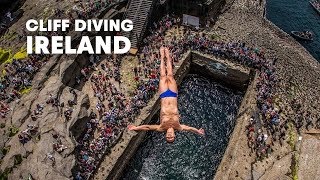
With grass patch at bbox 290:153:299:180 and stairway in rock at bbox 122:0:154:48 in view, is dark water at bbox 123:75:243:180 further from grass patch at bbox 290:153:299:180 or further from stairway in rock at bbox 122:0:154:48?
→ stairway in rock at bbox 122:0:154:48

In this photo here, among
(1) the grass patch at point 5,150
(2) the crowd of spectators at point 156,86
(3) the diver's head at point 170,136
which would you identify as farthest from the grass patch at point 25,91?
(3) the diver's head at point 170,136

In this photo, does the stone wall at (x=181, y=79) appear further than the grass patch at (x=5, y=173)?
Yes

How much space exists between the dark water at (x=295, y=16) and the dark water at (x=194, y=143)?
2268 cm

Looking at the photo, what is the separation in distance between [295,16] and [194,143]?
37.9m

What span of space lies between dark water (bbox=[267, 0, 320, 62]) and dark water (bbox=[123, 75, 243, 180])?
22.7 metres

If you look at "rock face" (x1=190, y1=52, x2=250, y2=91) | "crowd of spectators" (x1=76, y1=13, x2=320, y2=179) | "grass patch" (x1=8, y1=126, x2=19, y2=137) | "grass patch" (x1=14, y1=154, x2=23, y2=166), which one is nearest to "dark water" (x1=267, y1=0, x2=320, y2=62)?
"crowd of spectators" (x1=76, y1=13, x2=320, y2=179)

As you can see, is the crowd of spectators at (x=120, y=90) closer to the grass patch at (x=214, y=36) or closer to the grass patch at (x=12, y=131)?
the grass patch at (x=214, y=36)

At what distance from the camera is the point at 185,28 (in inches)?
2090

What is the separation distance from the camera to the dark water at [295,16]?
63800mm

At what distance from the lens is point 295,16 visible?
66.9 metres

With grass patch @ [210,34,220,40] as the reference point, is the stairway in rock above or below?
above

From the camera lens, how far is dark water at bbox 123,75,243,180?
40.3 m

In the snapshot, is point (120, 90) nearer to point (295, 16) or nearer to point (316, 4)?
point (295, 16)

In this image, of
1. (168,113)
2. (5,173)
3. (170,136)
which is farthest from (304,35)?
(5,173)
